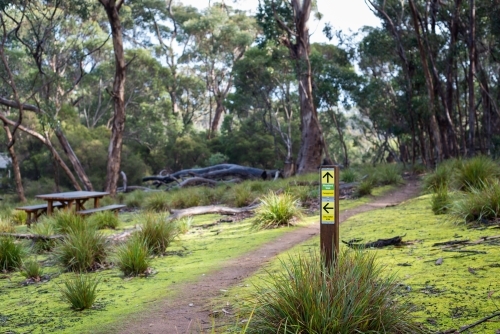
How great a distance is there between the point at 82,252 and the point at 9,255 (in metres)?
1.36

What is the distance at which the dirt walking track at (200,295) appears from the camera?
4.79 m

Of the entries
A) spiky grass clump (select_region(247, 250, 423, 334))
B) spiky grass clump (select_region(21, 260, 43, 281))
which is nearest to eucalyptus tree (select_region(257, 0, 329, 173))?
spiky grass clump (select_region(21, 260, 43, 281))

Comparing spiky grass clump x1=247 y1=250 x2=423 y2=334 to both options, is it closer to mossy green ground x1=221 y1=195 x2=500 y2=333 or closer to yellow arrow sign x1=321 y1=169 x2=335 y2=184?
mossy green ground x1=221 y1=195 x2=500 y2=333

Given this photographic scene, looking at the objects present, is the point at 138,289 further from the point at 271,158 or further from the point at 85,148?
the point at 271,158

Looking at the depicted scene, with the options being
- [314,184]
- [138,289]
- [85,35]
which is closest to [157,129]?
[85,35]

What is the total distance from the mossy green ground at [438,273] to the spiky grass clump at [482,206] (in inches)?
9.0

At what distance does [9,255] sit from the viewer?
805 centimetres

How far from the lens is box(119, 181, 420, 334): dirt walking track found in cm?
479

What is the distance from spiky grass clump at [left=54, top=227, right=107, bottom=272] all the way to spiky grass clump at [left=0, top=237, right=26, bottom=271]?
75 cm

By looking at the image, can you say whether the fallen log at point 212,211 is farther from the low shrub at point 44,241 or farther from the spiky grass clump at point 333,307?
the spiky grass clump at point 333,307

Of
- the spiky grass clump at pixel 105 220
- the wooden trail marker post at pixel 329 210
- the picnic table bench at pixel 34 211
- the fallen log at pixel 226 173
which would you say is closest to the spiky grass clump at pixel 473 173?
the wooden trail marker post at pixel 329 210

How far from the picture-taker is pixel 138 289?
637 centimetres

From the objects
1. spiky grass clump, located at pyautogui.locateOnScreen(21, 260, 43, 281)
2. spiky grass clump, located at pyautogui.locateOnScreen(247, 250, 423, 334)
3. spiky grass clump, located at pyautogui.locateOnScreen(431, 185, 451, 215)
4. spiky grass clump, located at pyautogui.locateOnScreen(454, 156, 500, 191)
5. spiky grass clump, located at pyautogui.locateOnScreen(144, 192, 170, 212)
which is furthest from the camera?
spiky grass clump, located at pyautogui.locateOnScreen(144, 192, 170, 212)

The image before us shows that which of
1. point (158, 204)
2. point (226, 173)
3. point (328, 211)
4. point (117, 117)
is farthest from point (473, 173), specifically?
point (226, 173)
